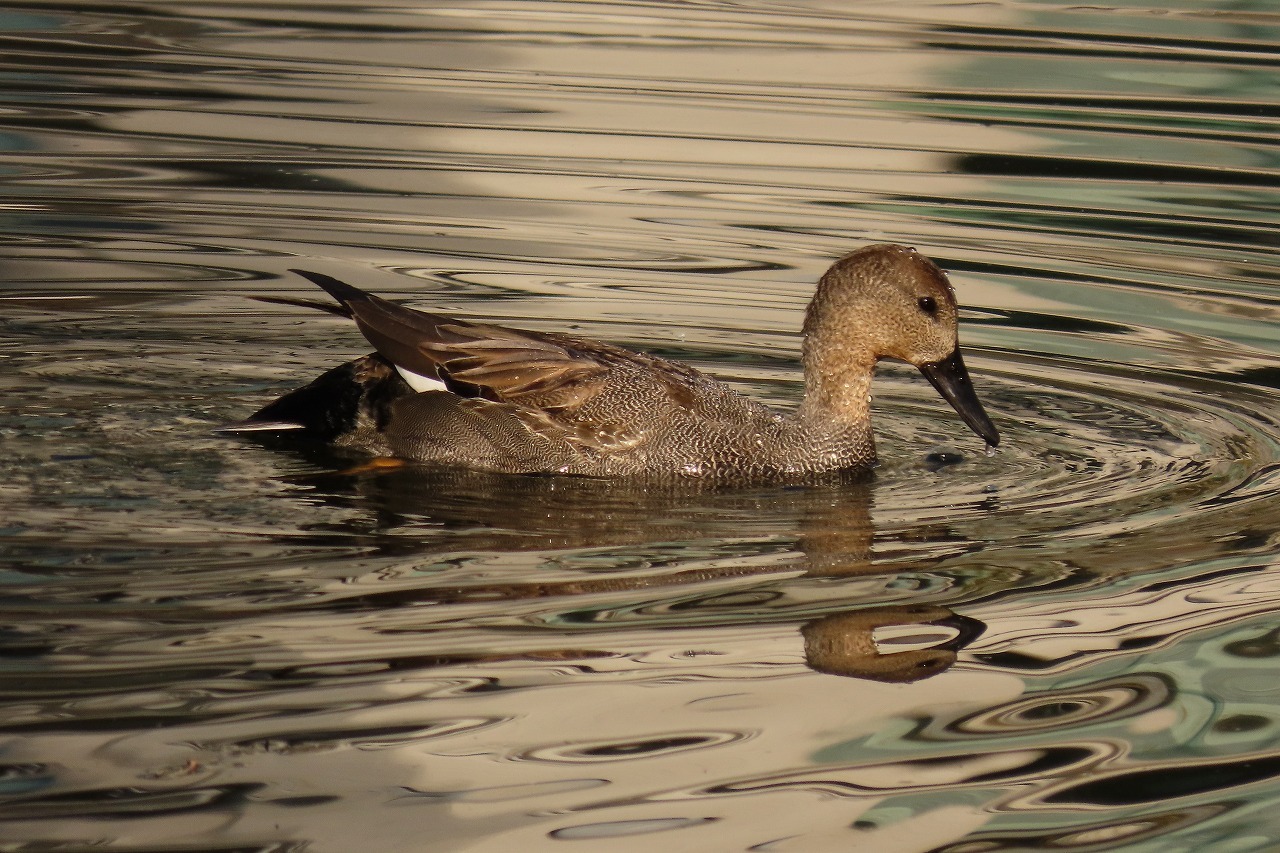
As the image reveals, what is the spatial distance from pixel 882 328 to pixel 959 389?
0.37m

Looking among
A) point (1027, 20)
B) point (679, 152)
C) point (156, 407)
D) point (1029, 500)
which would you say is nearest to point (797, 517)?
point (1029, 500)

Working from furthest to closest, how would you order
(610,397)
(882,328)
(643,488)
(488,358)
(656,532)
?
(882,328), (488,358), (610,397), (643,488), (656,532)

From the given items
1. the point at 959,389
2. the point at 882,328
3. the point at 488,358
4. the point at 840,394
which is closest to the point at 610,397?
the point at 488,358

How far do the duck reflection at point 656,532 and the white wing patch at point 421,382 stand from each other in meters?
0.29

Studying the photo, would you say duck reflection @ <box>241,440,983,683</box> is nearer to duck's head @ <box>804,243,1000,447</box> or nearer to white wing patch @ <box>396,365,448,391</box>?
white wing patch @ <box>396,365,448,391</box>

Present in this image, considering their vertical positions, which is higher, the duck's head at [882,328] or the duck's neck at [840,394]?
the duck's head at [882,328]

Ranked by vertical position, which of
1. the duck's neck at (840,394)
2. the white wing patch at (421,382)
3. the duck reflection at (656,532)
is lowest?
the duck reflection at (656,532)

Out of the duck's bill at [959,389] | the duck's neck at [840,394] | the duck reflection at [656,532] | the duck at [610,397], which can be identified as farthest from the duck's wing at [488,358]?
the duck's bill at [959,389]

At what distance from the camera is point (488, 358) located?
7.16 metres

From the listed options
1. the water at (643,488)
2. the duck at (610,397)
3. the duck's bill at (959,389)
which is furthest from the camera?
the duck's bill at (959,389)

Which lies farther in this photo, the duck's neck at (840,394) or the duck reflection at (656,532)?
the duck's neck at (840,394)

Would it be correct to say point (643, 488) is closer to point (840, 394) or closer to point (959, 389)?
point (840, 394)

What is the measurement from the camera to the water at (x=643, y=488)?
4.37 m

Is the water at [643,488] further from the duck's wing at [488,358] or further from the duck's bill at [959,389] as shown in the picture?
the duck's wing at [488,358]
